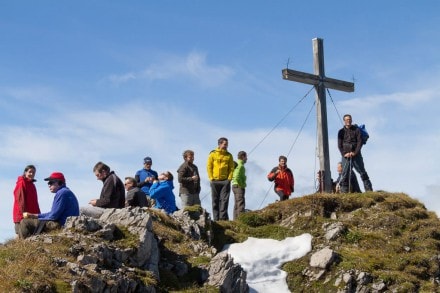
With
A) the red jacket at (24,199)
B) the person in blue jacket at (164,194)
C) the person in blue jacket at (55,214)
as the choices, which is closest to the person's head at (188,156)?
the person in blue jacket at (164,194)

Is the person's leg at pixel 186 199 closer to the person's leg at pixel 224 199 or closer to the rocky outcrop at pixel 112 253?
the person's leg at pixel 224 199

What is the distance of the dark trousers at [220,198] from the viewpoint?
23125mm

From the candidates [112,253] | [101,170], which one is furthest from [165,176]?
[112,253]

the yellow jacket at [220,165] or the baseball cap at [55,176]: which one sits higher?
the yellow jacket at [220,165]

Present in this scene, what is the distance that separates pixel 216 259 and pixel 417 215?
28.1 ft

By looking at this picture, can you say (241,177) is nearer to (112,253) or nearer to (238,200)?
(238,200)

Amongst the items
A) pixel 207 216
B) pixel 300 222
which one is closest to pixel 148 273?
pixel 207 216

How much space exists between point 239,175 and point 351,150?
13.9ft

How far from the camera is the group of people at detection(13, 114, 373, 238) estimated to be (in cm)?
1633

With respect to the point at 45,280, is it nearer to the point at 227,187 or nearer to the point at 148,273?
the point at 148,273

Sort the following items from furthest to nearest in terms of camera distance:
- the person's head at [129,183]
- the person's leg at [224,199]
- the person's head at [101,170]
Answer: the person's leg at [224,199], the person's head at [129,183], the person's head at [101,170]

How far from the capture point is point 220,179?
76.0 ft

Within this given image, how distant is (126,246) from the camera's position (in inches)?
620

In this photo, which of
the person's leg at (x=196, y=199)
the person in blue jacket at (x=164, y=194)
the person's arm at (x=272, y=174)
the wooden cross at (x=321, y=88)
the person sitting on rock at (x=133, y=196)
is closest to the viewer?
the person sitting on rock at (x=133, y=196)
